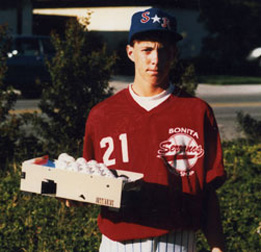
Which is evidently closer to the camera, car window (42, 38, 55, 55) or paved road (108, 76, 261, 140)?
paved road (108, 76, 261, 140)

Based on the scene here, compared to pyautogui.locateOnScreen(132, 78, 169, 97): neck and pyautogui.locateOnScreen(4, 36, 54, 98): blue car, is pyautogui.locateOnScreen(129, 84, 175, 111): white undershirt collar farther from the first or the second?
pyautogui.locateOnScreen(4, 36, 54, 98): blue car

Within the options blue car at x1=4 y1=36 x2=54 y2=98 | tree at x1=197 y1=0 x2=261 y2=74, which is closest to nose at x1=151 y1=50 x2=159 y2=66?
blue car at x1=4 y1=36 x2=54 y2=98

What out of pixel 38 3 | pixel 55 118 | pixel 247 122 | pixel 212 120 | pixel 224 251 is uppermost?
pixel 38 3

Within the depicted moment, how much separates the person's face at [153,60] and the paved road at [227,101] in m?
8.52

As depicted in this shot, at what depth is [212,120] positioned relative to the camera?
286 cm

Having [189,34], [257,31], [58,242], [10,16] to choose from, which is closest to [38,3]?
[10,16]

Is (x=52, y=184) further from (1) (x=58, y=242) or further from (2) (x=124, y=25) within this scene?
(2) (x=124, y=25)

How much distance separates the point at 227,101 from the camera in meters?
20.5

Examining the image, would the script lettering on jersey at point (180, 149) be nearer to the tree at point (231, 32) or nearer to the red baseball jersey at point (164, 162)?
the red baseball jersey at point (164, 162)

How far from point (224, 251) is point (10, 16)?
96.4ft

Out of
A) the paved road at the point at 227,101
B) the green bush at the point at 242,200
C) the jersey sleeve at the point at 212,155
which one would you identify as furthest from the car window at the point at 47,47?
the jersey sleeve at the point at 212,155

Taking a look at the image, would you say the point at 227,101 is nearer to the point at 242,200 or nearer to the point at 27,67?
the point at 27,67

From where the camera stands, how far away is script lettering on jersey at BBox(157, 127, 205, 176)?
2.79 meters

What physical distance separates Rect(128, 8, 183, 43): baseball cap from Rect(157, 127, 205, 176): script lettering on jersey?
0.42 metres
